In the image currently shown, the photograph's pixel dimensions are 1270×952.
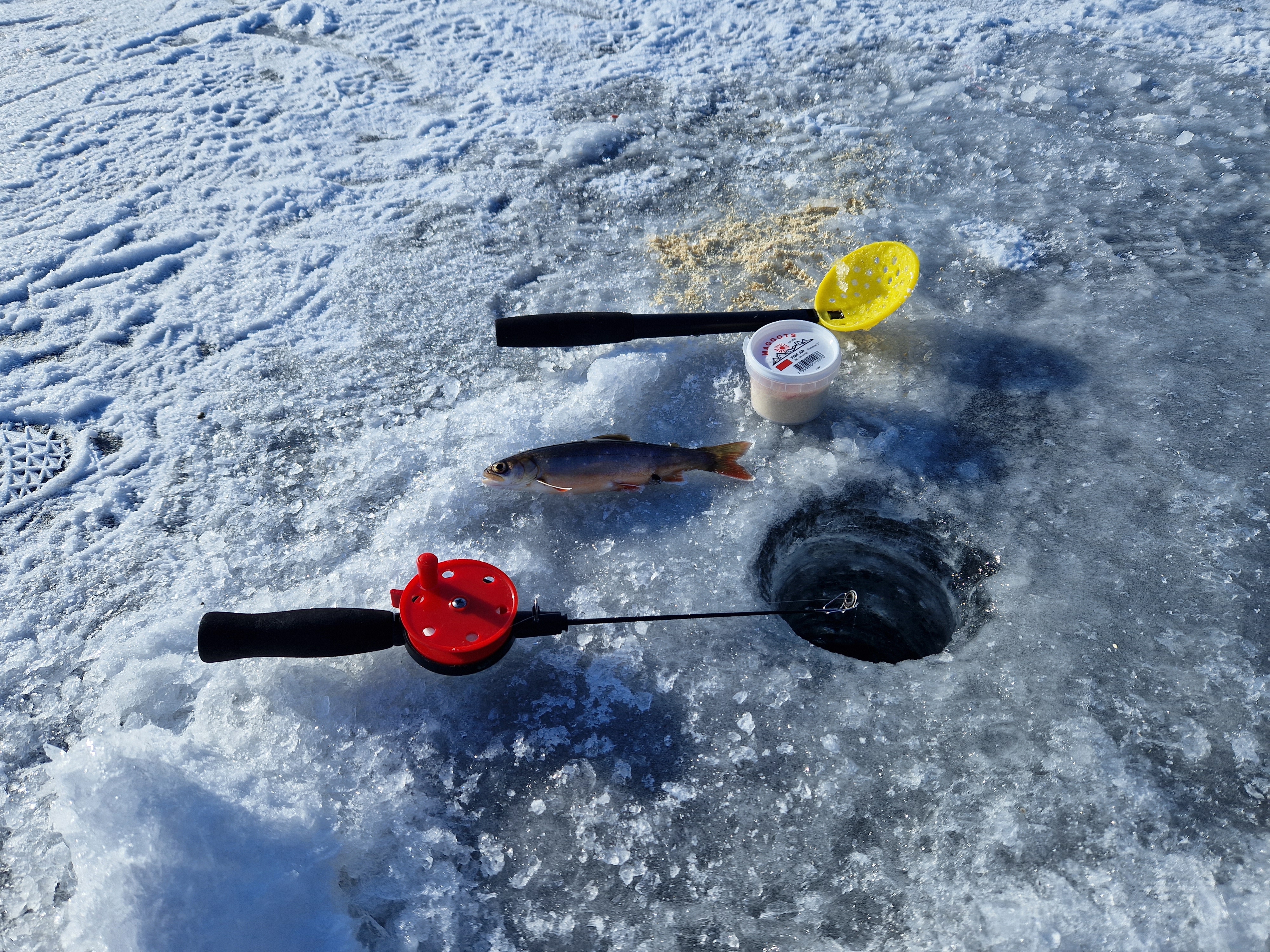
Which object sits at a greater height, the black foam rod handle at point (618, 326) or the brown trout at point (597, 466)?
the black foam rod handle at point (618, 326)

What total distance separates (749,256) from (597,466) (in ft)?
5.52

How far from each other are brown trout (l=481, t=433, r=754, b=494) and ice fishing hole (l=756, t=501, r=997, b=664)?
1.40 ft

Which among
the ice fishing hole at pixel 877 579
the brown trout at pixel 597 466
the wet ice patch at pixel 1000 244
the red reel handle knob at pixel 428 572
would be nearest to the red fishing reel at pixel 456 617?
the red reel handle knob at pixel 428 572

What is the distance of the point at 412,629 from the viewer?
2.19m

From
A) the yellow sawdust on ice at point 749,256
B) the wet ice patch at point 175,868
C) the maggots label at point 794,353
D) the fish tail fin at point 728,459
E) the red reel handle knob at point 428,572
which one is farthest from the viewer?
the yellow sawdust on ice at point 749,256

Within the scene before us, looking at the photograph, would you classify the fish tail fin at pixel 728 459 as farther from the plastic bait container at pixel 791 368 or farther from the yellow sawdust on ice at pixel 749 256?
the yellow sawdust on ice at pixel 749 256

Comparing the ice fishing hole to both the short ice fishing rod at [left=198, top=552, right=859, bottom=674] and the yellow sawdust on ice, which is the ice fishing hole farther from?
the yellow sawdust on ice

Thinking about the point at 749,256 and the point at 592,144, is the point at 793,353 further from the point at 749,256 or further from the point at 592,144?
the point at 592,144

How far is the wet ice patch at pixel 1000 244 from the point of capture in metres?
3.65

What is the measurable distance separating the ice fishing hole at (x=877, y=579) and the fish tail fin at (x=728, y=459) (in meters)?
0.24

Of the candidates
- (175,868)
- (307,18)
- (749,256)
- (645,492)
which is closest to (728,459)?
(645,492)

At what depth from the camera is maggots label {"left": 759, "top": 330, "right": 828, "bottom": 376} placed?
2.88 metres

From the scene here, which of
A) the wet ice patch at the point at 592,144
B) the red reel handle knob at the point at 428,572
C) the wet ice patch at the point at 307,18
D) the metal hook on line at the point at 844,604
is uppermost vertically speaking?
the wet ice patch at the point at 307,18

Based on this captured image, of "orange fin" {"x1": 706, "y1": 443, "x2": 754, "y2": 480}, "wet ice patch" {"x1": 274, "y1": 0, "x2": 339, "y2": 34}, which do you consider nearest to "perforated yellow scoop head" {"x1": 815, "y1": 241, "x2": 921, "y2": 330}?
"orange fin" {"x1": 706, "y1": 443, "x2": 754, "y2": 480}
